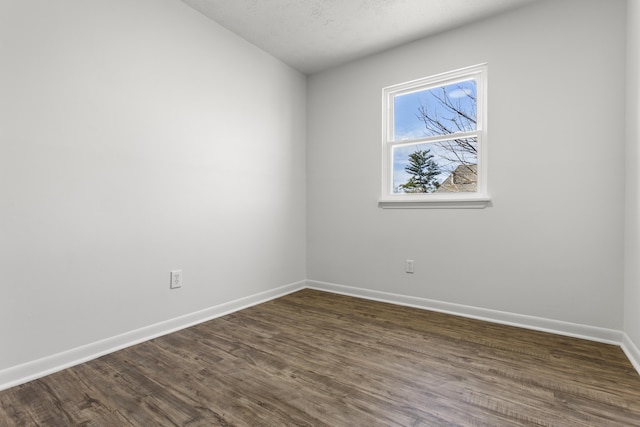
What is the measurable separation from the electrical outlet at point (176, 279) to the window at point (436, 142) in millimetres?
1922

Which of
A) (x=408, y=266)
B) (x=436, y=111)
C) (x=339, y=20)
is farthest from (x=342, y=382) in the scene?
(x=339, y=20)

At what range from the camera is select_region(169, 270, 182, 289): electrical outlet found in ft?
7.57

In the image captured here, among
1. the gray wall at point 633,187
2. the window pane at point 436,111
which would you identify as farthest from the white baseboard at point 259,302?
the window pane at point 436,111

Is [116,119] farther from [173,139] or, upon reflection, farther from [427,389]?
[427,389]

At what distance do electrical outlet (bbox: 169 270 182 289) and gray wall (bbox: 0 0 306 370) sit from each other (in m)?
0.04

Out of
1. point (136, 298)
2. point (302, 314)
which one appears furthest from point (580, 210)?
point (136, 298)

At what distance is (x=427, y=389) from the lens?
1.53 metres

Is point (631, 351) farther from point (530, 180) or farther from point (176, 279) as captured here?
point (176, 279)

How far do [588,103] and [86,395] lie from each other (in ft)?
11.4

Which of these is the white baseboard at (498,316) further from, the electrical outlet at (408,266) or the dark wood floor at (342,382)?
the electrical outlet at (408,266)

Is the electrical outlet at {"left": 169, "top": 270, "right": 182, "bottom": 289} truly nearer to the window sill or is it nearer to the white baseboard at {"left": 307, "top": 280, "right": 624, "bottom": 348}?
the white baseboard at {"left": 307, "top": 280, "right": 624, "bottom": 348}

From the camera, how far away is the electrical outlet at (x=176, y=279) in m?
2.31

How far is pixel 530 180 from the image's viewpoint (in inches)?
93.5

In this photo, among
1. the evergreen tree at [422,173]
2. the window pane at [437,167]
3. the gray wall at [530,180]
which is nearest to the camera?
the gray wall at [530,180]
